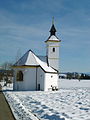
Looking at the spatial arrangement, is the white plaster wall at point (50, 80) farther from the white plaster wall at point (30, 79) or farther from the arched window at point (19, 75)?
the arched window at point (19, 75)

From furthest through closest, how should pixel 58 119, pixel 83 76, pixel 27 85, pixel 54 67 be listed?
1. pixel 83 76
2. pixel 54 67
3. pixel 27 85
4. pixel 58 119

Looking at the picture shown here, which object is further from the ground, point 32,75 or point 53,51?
point 53,51

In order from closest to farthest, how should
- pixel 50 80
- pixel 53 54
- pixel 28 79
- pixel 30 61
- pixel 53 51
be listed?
pixel 28 79, pixel 30 61, pixel 50 80, pixel 53 54, pixel 53 51

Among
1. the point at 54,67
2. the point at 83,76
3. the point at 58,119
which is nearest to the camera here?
the point at 58,119

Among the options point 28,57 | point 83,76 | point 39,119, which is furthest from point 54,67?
point 83,76

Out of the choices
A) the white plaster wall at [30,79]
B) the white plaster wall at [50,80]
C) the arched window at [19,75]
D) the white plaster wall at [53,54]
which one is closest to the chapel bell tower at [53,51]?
the white plaster wall at [53,54]

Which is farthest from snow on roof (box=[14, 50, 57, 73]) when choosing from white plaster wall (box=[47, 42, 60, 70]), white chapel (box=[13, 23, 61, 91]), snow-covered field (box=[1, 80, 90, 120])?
snow-covered field (box=[1, 80, 90, 120])

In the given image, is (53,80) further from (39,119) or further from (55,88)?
(39,119)

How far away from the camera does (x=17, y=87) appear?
121 feet

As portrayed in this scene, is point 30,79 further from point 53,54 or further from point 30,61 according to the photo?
point 53,54

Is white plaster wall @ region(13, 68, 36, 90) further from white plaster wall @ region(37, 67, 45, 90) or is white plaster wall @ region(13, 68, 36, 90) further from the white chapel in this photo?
white plaster wall @ region(37, 67, 45, 90)

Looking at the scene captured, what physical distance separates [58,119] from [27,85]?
2602 centimetres

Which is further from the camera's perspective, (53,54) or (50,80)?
(53,54)

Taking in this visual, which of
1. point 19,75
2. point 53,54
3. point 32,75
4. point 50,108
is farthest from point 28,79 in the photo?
→ point 50,108
